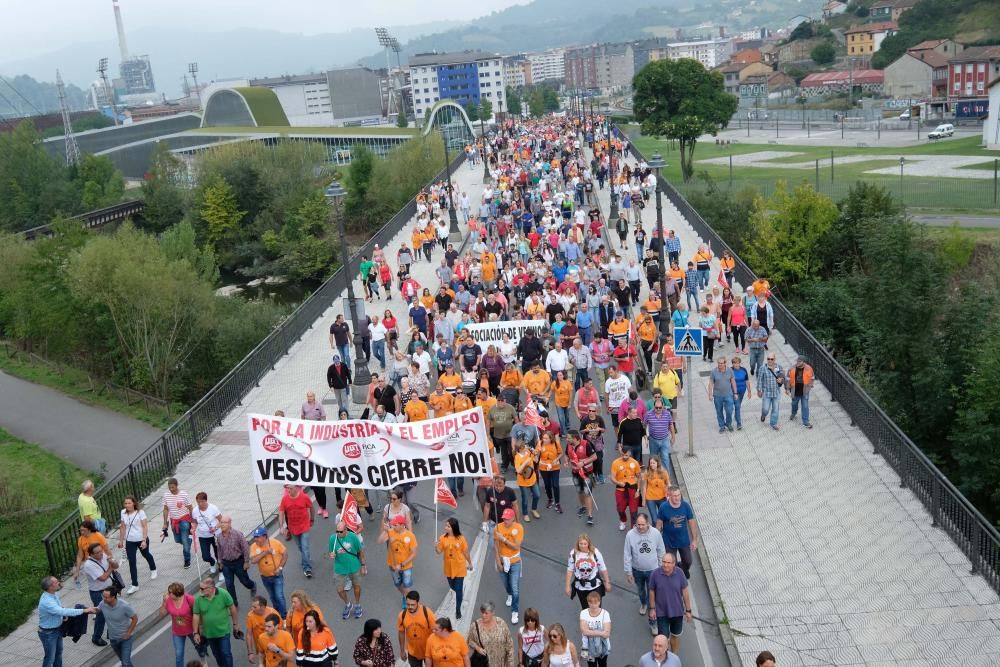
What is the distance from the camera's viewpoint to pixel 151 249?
43938mm

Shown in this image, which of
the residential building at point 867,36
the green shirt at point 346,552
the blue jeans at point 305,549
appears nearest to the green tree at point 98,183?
the blue jeans at point 305,549

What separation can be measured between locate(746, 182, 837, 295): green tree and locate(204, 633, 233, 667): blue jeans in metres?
28.4

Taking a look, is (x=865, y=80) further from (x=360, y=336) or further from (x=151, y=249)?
(x=360, y=336)

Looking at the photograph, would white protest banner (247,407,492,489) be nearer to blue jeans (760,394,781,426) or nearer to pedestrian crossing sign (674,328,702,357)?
pedestrian crossing sign (674,328,702,357)

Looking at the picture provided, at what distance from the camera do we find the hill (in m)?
148

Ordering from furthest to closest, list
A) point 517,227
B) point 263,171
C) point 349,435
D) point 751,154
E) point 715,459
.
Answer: point 751,154
point 263,171
point 517,227
point 715,459
point 349,435

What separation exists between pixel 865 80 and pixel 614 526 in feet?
505

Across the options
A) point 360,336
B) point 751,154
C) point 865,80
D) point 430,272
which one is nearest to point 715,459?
point 360,336

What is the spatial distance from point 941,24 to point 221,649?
169762mm

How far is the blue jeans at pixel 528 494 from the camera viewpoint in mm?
15039

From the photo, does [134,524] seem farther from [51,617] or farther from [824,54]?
[824,54]

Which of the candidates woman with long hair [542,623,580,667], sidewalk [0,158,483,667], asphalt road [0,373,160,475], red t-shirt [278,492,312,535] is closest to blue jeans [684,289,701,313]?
sidewalk [0,158,483,667]

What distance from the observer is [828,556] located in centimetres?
1346

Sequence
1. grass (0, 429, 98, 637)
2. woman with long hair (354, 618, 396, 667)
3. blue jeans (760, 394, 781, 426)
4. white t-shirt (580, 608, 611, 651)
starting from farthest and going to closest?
blue jeans (760, 394, 781, 426), grass (0, 429, 98, 637), white t-shirt (580, 608, 611, 651), woman with long hair (354, 618, 396, 667)
